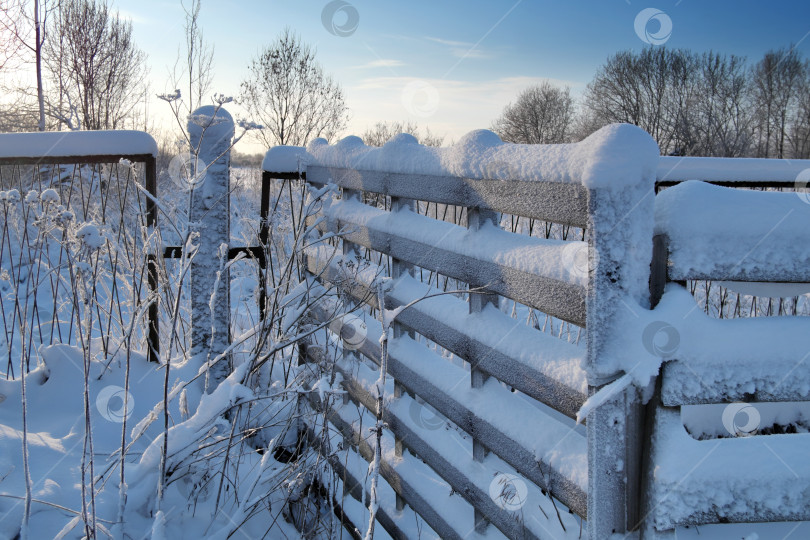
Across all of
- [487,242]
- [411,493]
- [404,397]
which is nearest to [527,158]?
[487,242]

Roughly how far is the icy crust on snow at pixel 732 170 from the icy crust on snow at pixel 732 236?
1.95 metres

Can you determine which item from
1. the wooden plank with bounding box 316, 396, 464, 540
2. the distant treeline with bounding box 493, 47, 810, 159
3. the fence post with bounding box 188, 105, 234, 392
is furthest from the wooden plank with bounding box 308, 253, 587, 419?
the distant treeline with bounding box 493, 47, 810, 159

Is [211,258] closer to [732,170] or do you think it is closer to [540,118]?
[732,170]

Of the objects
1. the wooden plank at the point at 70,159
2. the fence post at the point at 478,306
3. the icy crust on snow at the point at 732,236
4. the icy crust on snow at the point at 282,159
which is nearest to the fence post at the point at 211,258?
the icy crust on snow at the point at 282,159

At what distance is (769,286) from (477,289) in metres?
0.68

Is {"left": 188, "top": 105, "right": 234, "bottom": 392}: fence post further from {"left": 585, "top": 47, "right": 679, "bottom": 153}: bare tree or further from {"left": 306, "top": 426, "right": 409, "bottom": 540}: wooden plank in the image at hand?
{"left": 585, "top": 47, "right": 679, "bottom": 153}: bare tree

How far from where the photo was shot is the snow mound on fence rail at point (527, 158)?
103 cm

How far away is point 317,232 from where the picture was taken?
3.05 metres

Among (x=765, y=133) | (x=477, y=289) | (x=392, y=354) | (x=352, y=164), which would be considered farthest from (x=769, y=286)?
(x=765, y=133)

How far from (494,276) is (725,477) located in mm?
681

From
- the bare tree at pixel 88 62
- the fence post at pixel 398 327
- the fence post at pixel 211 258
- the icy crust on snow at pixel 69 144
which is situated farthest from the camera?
the bare tree at pixel 88 62

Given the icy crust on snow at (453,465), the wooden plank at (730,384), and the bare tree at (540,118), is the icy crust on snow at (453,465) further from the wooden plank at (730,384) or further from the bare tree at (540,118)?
the bare tree at (540,118)

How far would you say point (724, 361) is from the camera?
40.5 inches

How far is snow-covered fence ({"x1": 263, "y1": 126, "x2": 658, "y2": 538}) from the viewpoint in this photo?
1040 mm
